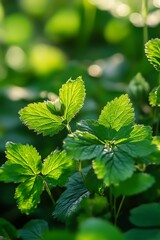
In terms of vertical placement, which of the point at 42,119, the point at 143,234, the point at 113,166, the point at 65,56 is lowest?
the point at 143,234

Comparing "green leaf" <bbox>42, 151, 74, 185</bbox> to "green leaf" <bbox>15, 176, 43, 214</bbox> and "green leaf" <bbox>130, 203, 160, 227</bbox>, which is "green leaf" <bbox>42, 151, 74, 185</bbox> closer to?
"green leaf" <bbox>15, 176, 43, 214</bbox>

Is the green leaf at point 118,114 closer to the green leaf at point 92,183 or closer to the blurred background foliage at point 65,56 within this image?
the green leaf at point 92,183

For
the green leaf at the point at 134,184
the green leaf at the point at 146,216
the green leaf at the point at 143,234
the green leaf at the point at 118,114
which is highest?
the green leaf at the point at 118,114

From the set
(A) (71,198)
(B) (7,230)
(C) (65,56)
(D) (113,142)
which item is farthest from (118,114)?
(C) (65,56)

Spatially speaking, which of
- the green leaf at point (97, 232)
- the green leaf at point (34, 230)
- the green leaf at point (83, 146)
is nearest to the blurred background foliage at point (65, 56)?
the green leaf at point (34, 230)

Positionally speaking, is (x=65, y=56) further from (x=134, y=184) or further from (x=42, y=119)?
(x=134, y=184)

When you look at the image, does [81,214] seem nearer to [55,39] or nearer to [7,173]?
[7,173]
